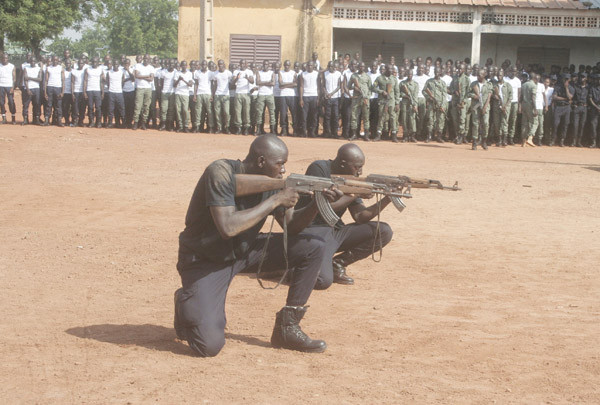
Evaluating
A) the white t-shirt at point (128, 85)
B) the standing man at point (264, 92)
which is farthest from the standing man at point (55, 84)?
the standing man at point (264, 92)

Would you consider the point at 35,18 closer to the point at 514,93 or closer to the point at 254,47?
the point at 254,47

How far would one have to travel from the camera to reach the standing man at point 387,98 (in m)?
19.4

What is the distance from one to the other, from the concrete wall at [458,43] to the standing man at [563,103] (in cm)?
620

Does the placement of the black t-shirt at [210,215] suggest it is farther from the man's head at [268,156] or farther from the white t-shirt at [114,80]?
the white t-shirt at [114,80]

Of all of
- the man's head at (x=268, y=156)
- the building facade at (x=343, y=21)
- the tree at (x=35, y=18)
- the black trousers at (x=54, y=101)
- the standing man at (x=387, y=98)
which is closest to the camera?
the man's head at (x=268, y=156)

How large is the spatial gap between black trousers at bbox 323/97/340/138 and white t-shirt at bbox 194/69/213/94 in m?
3.01

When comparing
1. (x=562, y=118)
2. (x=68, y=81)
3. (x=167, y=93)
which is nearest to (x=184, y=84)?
(x=167, y=93)

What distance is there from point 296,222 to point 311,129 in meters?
15.5

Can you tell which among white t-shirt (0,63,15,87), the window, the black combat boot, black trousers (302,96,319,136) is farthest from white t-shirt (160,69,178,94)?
the black combat boot

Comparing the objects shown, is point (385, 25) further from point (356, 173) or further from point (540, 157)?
point (356, 173)

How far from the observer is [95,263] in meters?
7.31

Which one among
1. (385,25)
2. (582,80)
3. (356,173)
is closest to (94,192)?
(356,173)

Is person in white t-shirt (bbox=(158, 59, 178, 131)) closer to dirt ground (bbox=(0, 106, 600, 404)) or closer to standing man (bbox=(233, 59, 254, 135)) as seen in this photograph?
standing man (bbox=(233, 59, 254, 135))

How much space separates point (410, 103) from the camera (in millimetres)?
19703
